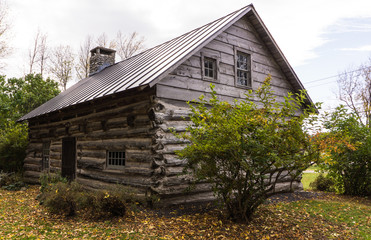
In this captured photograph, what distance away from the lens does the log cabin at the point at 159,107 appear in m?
9.07

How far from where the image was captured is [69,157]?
1321 cm

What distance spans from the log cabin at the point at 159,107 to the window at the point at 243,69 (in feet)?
0.14

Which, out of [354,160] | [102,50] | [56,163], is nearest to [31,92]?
[102,50]

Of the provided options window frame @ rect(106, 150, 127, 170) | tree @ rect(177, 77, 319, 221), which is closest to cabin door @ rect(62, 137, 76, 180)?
window frame @ rect(106, 150, 127, 170)

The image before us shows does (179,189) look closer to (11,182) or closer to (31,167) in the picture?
(11,182)

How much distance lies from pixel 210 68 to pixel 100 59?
34.9 feet

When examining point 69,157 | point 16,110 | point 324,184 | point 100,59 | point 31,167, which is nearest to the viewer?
point 69,157

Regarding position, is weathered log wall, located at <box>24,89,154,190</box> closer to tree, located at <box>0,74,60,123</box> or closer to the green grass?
the green grass

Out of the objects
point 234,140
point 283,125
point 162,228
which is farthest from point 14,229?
point 283,125

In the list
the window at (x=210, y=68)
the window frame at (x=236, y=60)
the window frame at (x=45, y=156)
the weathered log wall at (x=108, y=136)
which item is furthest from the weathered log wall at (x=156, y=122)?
the window frame at (x=45, y=156)

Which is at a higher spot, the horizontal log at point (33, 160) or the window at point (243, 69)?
the window at point (243, 69)

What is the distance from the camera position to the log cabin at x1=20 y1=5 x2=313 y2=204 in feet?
29.8

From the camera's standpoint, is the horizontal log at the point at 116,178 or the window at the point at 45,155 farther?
the window at the point at 45,155

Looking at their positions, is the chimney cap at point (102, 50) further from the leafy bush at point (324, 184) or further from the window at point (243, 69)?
the leafy bush at point (324, 184)
